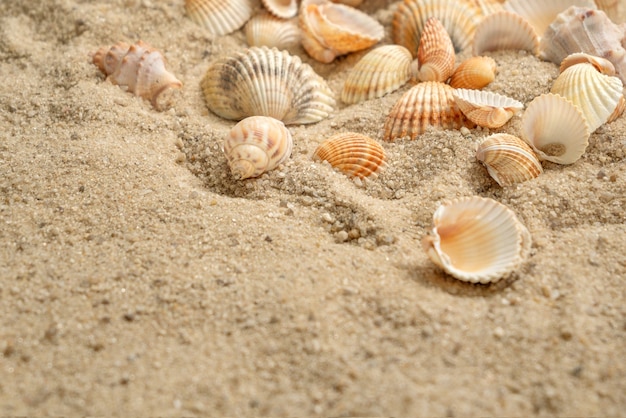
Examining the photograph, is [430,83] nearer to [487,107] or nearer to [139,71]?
[487,107]

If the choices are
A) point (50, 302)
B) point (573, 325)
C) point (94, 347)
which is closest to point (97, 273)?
point (50, 302)

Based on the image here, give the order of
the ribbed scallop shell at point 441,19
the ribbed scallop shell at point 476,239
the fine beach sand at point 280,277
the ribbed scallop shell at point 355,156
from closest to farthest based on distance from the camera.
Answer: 1. the fine beach sand at point 280,277
2. the ribbed scallop shell at point 476,239
3. the ribbed scallop shell at point 355,156
4. the ribbed scallop shell at point 441,19

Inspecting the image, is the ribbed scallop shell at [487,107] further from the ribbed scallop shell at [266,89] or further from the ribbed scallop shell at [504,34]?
the ribbed scallop shell at [266,89]

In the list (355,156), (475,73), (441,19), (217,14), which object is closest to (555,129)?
(475,73)

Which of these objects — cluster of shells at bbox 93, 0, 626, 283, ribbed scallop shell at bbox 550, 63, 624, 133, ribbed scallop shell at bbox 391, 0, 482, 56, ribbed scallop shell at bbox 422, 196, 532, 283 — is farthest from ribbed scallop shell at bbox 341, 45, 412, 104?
ribbed scallop shell at bbox 422, 196, 532, 283

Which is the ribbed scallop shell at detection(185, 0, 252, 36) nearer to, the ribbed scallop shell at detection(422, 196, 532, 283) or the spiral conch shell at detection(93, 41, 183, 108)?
the spiral conch shell at detection(93, 41, 183, 108)

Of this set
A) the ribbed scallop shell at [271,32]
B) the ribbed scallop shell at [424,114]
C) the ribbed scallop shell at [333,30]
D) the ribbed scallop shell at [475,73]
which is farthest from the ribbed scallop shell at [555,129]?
the ribbed scallop shell at [271,32]

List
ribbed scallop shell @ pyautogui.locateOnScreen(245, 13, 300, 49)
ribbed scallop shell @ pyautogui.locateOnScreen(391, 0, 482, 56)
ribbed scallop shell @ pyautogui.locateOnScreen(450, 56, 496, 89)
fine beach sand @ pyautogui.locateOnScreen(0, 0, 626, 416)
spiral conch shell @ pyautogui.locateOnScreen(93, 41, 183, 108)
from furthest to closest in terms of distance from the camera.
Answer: ribbed scallop shell @ pyautogui.locateOnScreen(245, 13, 300, 49), ribbed scallop shell @ pyautogui.locateOnScreen(391, 0, 482, 56), spiral conch shell @ pyautogui.locateOnScreen(93, 41, 183, 108), ribbed scallop shell @ pyautogui.locateOnScreen(450, 56, 496, 89), fine beach sand @ pyautogui.locateOnScreen(0, 0, 626, 416)

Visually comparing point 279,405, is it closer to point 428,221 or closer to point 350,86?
point 428,221
